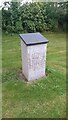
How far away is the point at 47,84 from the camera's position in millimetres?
4938

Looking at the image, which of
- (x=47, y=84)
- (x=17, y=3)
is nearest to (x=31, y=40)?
(x=47, y=84)

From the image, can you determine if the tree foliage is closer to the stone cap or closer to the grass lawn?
the grass lawn

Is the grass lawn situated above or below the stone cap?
below

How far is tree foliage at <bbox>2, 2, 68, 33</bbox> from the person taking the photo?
8680 millimetres

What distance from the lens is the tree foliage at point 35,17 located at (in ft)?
28.5

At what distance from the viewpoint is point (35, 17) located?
887cm

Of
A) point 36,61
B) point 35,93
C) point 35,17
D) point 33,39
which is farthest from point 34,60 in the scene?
point 35,17

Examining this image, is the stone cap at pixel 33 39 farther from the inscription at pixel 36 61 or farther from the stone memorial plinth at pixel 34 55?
the inscription at pixel 36 61

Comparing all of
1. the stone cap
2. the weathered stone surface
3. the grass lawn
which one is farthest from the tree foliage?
the weathered stone surface

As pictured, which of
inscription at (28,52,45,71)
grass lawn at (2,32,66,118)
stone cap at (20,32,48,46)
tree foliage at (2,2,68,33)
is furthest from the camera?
tree foliage at (2,2,68,33)

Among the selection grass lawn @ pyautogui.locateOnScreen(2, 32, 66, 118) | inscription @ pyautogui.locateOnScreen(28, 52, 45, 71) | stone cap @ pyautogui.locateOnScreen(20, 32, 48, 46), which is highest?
stone cap @ pyautogui.locateOnScreen(20, 32, 48, 46)

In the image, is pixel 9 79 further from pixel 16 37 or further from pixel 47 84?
pixel 16 37

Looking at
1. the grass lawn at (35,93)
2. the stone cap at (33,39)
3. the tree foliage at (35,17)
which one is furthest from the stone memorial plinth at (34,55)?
the tree foliage at (35,17)

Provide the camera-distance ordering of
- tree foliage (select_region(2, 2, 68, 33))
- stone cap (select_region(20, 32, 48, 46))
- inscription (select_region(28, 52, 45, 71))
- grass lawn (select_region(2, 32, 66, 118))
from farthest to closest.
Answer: tree foliage (select_region(2, 2, 68, 33)) < inscription (select_region(28, 52, 45, 71)) < stone cap (select_region(20, 32, 48, 46)) < grass lawn (select_region(2, 32, 66, 118))
